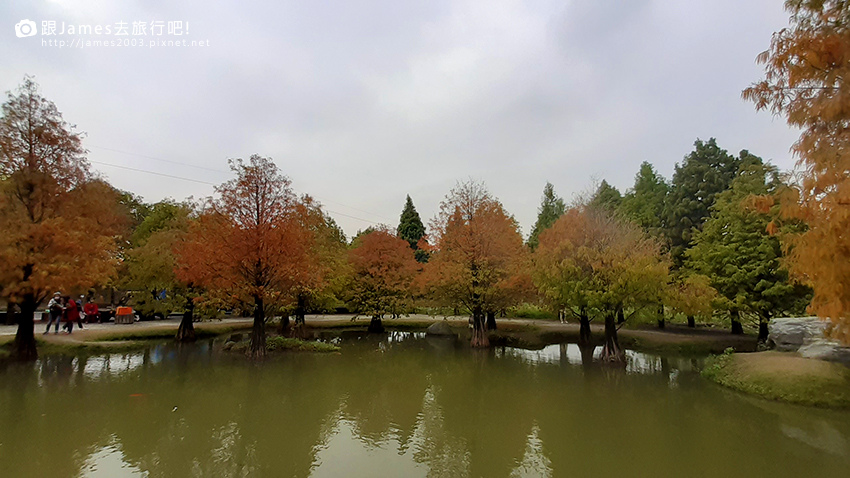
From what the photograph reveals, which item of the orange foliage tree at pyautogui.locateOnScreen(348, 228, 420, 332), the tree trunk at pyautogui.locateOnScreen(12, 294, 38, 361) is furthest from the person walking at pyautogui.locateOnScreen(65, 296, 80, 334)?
the orange foliage tree at pyautogui.locateOnScreen(348, 228, 420, 332)

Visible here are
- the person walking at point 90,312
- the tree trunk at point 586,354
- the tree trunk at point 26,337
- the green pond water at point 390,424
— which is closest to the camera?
the green pond water at point 390,424

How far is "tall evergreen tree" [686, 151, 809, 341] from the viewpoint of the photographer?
17766mm

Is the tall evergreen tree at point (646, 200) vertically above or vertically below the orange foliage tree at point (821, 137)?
above

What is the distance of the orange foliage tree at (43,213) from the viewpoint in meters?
13.1

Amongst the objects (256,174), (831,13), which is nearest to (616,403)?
(831,13)

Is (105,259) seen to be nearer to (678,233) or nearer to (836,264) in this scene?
(836,264)

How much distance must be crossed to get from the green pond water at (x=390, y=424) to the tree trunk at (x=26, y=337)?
478 mm

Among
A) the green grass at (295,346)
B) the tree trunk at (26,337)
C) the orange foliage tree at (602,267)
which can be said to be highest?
the orange foliage tree at (602,267)

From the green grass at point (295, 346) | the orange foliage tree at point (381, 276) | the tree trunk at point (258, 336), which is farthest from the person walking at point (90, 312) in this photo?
the orange foliage tree at point (381, 276)

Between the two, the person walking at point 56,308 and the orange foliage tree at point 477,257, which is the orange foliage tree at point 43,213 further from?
the orange foliage tree at point 477,257

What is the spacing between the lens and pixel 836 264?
526 cm

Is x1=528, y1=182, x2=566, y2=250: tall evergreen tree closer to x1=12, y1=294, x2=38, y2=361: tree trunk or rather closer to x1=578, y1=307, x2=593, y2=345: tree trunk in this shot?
x1=578, y1=307, x2=593, y2=345: tree trunk

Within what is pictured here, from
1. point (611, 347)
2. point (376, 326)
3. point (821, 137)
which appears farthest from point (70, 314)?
point (821, 137)

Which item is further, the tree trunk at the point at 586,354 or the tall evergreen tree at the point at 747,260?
the tall evergreen tree at the point at 747,260
